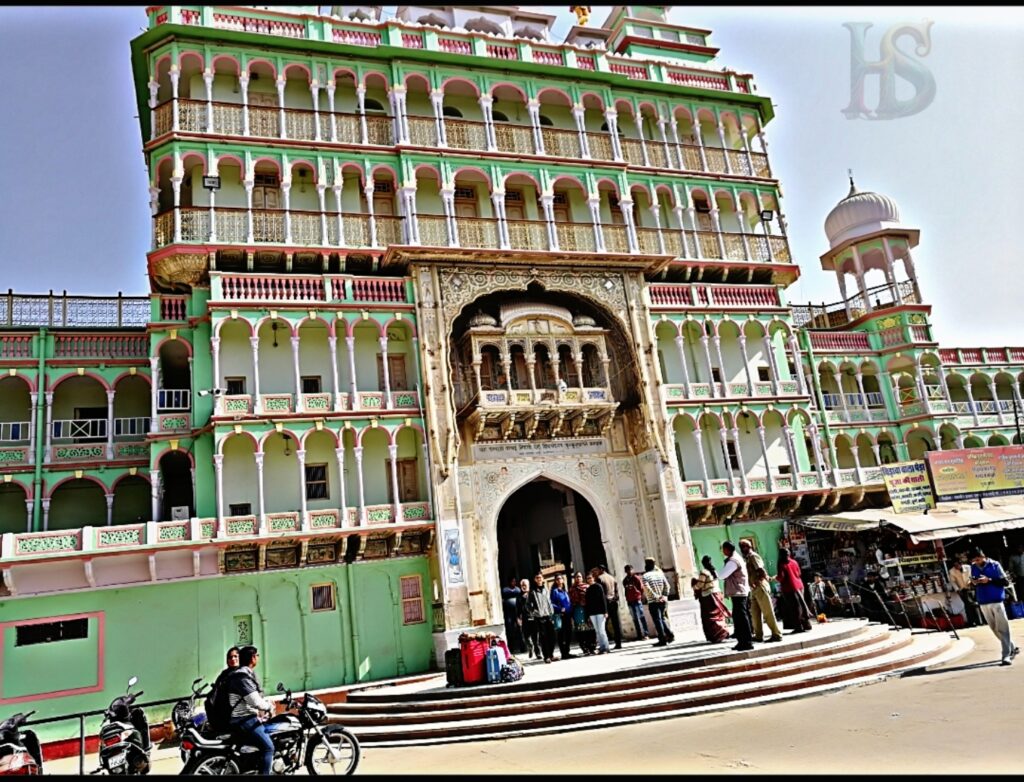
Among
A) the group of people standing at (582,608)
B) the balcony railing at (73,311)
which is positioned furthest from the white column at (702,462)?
the balcony railing at (73,311)

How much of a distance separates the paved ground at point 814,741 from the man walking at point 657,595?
4623mm

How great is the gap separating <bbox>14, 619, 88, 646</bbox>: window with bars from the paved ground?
Result: 20.8ft

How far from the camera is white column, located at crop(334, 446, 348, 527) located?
21.9m

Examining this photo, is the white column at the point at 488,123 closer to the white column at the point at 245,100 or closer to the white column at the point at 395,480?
the white column at the point at 245,100

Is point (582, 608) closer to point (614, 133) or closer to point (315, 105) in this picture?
point (614, 133)

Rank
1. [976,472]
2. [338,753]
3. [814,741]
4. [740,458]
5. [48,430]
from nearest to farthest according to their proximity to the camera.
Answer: [814,741], [338,753], [48,430], [740,458], [976,472]

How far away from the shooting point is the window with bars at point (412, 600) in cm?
2239

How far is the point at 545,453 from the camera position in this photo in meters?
25.0

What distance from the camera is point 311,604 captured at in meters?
21.6

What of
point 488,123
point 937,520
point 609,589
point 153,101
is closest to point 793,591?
point 609,589

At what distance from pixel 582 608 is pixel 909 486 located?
15.5 metres

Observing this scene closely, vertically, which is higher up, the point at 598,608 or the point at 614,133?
the point at 614,133

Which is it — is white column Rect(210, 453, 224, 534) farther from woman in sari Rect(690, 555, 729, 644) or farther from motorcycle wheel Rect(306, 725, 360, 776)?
woman in sari Rect(690, 555, 729, 644)

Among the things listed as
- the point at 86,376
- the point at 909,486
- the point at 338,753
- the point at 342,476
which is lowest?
the point at 338,753
